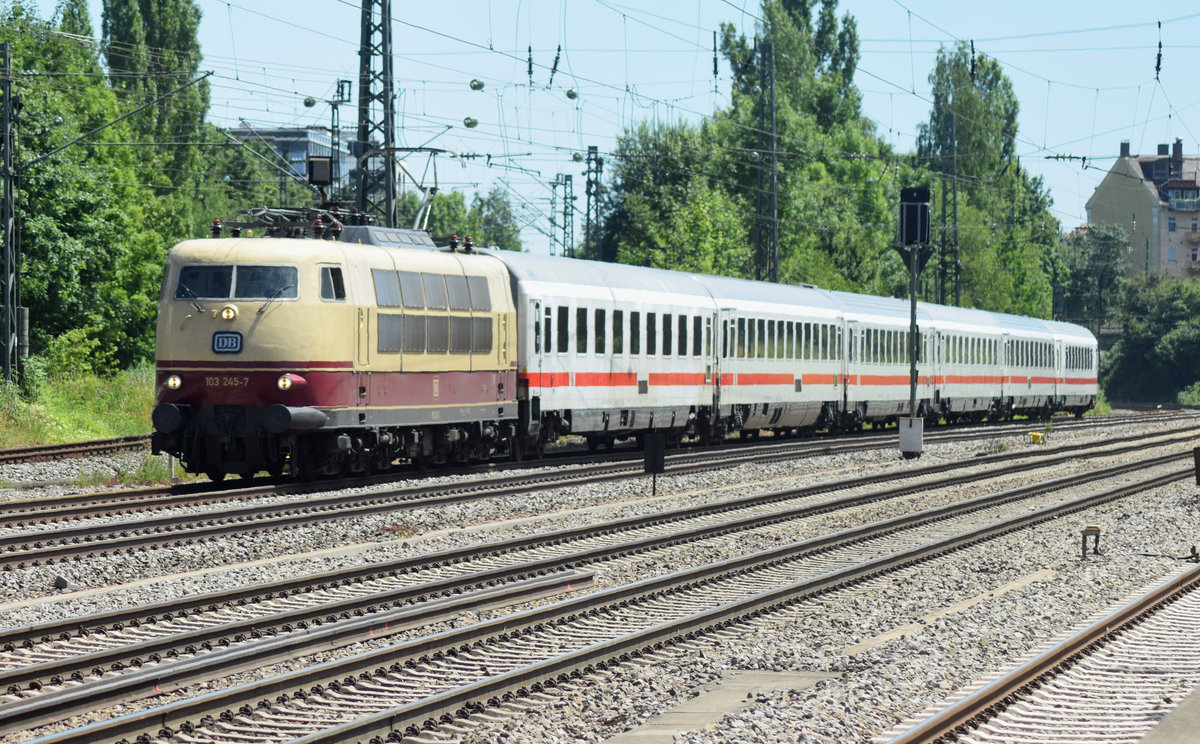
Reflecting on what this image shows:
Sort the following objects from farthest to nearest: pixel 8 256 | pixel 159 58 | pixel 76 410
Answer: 1. pixel 159 58
2. pixel 76 410
3. pixel 8 256

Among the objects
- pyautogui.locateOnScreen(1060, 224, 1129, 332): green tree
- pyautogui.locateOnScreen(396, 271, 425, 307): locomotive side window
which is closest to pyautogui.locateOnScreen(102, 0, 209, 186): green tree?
pyautogui.locateOnScreen(396, 271, 425, 307): locomotive side window

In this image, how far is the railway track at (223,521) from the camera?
1429 cm

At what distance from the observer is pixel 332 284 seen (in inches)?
794

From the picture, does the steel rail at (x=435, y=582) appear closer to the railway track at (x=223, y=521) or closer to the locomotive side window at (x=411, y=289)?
Result: the railway track at (x=223, y=521)

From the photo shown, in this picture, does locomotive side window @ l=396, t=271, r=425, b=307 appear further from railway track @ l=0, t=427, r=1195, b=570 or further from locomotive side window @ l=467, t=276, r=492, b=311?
railway track @ l=0, t=427, r=1195, b=570

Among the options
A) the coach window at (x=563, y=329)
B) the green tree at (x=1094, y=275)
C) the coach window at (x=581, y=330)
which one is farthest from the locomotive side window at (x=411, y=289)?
the green tree at (x=1094, y=275)

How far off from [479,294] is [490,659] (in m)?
13.9

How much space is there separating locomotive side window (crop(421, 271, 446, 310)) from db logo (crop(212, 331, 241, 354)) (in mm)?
3182

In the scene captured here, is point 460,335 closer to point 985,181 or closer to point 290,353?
point 290,353

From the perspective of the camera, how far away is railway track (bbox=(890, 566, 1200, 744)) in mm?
8047

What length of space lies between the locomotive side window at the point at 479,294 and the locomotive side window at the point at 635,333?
5200 millimetres

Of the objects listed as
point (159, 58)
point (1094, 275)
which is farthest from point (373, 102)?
point (1094, 275)

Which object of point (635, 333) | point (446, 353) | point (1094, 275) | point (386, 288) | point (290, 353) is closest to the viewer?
point (290, 353)

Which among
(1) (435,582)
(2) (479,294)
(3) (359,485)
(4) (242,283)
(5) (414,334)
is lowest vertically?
(1) (435,582)
